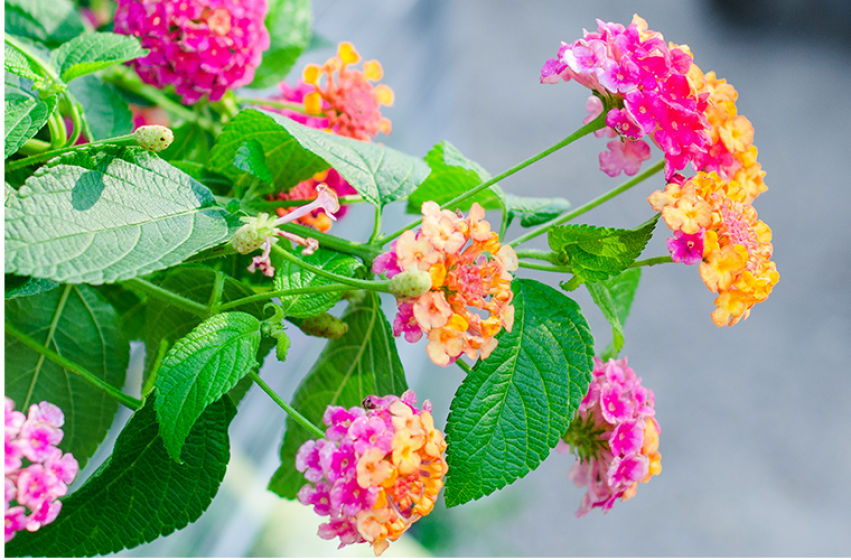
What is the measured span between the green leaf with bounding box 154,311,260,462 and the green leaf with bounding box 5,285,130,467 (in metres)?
0.13

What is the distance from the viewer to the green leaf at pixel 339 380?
1.22 ft

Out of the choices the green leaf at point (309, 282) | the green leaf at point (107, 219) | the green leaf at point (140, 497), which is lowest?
the green leaf at point (140, 497)

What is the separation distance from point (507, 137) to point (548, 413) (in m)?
1.28

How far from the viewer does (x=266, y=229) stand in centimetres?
27

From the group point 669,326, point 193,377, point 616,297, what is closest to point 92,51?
point 193,377

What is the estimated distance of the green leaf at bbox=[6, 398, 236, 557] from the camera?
31 cm

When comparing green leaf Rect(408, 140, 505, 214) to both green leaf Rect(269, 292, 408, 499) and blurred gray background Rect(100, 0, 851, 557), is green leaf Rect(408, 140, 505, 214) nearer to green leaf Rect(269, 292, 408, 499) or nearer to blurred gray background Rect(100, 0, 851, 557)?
green leaf Rect(269, 292, 408, 499)

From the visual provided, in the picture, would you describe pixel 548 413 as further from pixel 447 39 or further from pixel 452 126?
pixel 447 39

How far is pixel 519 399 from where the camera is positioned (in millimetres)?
314

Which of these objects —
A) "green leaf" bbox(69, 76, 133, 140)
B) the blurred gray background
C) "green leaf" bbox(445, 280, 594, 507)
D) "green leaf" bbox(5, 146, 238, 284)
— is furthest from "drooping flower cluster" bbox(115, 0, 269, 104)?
the blurred gray background

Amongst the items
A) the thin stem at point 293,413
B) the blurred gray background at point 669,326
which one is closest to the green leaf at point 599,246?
the thin stem at point 293,413

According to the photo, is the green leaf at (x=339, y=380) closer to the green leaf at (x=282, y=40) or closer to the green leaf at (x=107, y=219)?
the green leaf at (x=107, y=219)

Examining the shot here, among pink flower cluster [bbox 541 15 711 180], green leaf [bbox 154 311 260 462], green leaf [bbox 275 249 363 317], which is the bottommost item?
green leaf [bbox 154 311 260 462]

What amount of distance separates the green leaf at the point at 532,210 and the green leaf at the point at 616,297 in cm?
5
